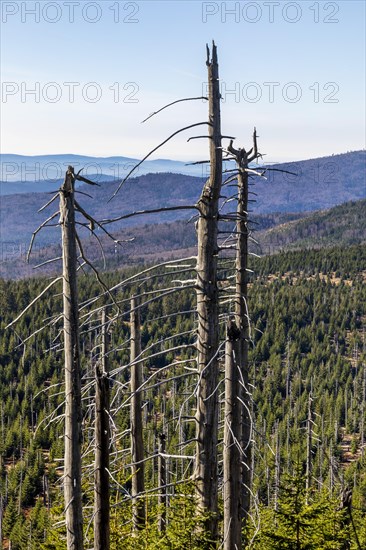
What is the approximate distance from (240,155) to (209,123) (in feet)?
14.6

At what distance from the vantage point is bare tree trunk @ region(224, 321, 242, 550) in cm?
1034

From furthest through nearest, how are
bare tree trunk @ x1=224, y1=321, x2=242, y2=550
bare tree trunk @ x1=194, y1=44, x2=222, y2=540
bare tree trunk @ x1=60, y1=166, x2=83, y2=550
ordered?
bare tree trunk @ x1=194, y1=44, x2=222, y2=540 < bare tree trunk @ x1=224, y1=321, x2=242, y2=550 < bare tree trunk @ x1=60, y1=166, x2=83, y2=550

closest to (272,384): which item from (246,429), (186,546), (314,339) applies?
(314,339)

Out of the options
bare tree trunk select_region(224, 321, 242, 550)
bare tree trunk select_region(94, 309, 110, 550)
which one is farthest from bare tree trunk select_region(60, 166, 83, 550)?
bare tree trunk select_region(224, 321, 242, 550)

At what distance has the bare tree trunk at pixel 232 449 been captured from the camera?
10338mm

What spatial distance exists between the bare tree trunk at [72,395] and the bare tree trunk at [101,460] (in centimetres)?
27

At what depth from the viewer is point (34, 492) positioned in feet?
218

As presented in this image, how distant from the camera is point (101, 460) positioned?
939 centimetres

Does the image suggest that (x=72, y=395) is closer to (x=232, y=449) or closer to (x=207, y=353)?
(x=207, y=353)

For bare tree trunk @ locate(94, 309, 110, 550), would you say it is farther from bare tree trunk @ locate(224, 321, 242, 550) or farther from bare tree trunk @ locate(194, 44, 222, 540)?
bare tree trunk @ locate(224, 321, 242, 550)

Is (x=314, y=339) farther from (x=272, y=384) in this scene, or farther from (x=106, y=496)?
(x=106, y=496)

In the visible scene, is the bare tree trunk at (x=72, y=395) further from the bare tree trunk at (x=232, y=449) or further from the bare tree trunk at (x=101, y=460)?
the bare tree trunk at (x=232, y=449)

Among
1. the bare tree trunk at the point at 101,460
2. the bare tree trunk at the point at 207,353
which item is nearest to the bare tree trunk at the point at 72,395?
the bare tree trunk at the point at 101,460

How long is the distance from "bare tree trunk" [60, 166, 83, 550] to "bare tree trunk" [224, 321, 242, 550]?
2.46m
